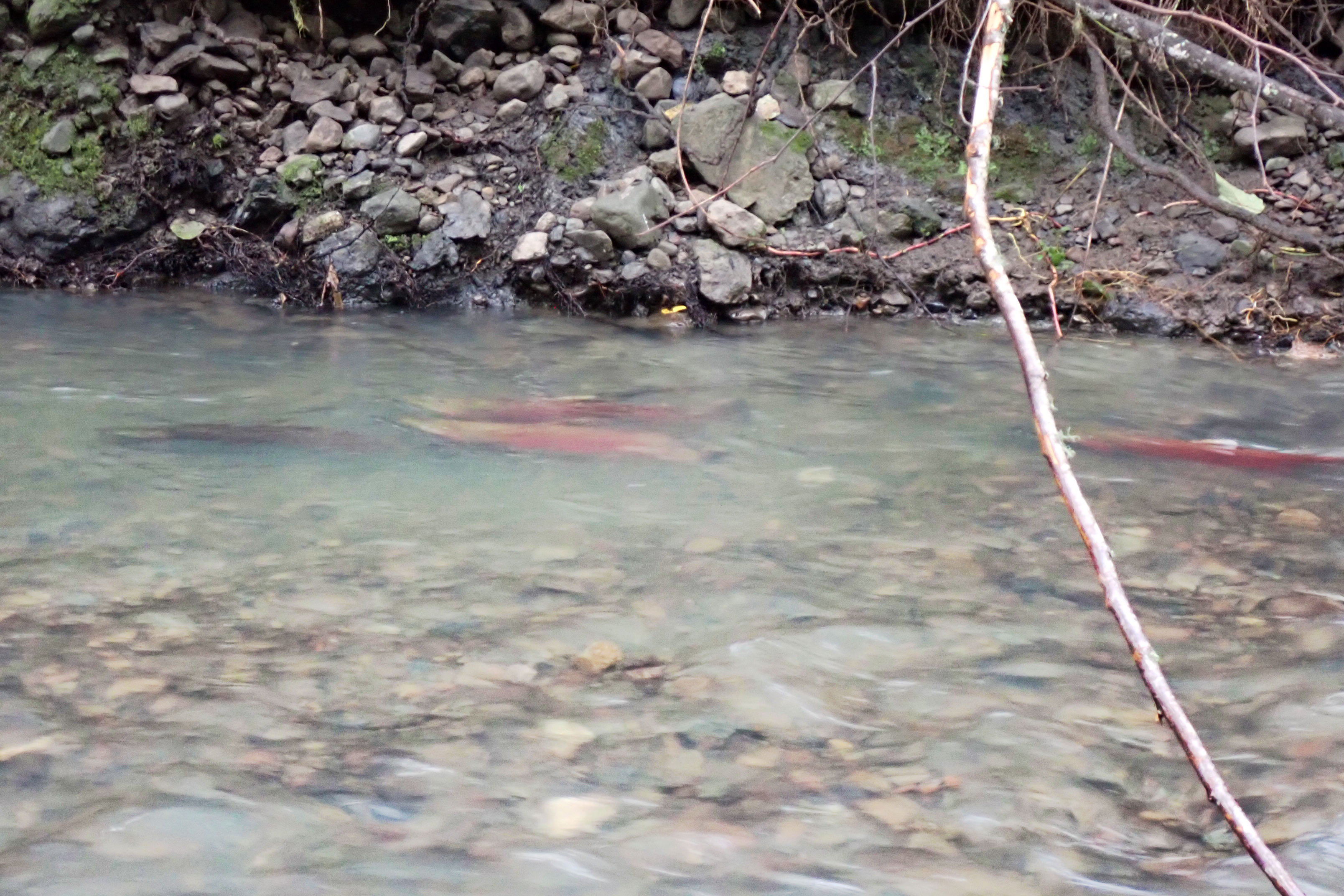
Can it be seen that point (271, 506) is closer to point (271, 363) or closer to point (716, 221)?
point (271, 363)

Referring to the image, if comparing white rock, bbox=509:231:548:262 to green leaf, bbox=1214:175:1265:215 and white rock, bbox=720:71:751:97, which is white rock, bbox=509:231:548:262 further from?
green leaf, bbox=1214:175:1265:215

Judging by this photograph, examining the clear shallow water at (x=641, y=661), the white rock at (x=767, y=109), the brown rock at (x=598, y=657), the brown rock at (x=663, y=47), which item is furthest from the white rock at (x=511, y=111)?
the brown rock at (x=598, y=657)

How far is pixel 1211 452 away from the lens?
3879 millimetres

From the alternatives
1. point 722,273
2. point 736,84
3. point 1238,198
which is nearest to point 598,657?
point 1238,198

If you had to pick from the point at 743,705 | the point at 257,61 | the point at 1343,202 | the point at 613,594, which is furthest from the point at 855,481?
the point at 257,61

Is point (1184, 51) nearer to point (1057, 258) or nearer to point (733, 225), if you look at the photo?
point (1057, 258)

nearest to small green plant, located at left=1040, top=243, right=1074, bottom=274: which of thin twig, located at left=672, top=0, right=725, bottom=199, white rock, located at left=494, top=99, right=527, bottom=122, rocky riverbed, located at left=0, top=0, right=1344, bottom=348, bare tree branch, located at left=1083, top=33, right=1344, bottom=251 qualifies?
rocky riverbed, located at left=0, top=0, right=1344, bottom=348

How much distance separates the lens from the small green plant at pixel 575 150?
653 cm

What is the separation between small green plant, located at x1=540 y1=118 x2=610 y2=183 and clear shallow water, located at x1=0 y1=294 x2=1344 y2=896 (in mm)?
2795

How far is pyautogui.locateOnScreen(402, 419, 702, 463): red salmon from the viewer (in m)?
3.62

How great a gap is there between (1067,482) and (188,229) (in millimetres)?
6163

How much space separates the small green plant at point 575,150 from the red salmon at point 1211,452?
11.5ft

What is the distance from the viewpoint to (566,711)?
203 centimetres

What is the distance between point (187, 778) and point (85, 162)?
19.3 ft
